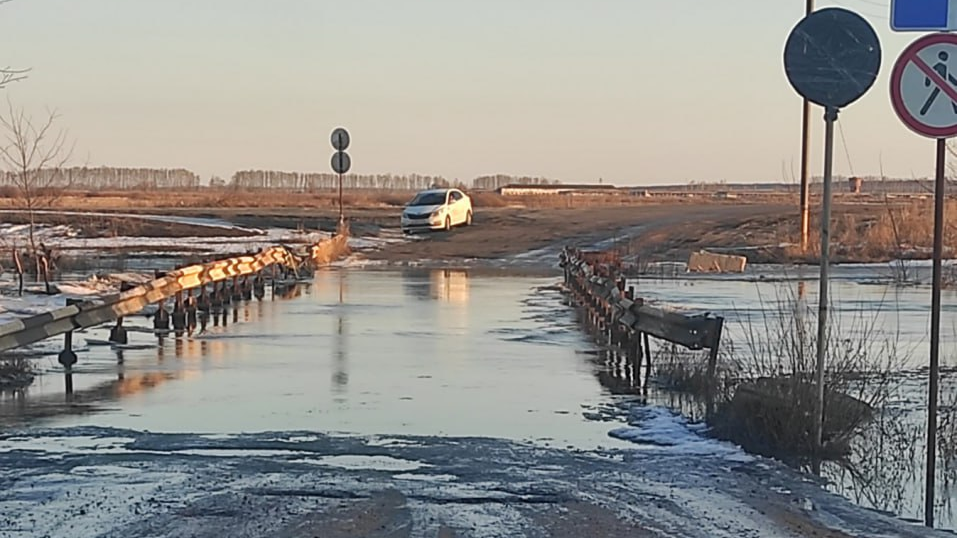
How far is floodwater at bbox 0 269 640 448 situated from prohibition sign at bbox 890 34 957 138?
11.0 ft

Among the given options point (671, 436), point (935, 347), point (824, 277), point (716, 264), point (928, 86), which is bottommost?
point (716, 264)

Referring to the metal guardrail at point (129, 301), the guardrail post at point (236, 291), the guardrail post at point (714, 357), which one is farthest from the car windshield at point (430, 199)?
the guardrail post at point (714, 357)

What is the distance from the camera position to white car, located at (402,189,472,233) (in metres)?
54.2

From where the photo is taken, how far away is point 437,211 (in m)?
54.5

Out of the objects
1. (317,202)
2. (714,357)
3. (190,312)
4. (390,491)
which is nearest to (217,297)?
(190,312)

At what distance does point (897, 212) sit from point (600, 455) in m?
40.2

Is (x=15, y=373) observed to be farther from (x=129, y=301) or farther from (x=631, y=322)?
(x=631, y=322)

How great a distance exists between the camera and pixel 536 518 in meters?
8.46

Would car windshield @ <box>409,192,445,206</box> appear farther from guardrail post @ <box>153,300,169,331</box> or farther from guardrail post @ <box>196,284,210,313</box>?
guardrail post @ <box>153,300,169,331</box>

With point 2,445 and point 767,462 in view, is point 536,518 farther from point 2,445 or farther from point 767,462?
point 2,445

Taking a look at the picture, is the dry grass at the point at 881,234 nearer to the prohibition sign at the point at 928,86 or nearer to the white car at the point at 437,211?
the white car at the point at 437,211

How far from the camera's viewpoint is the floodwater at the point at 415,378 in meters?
11.8

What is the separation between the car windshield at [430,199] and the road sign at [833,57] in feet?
147

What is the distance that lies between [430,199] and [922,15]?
46340 mm
